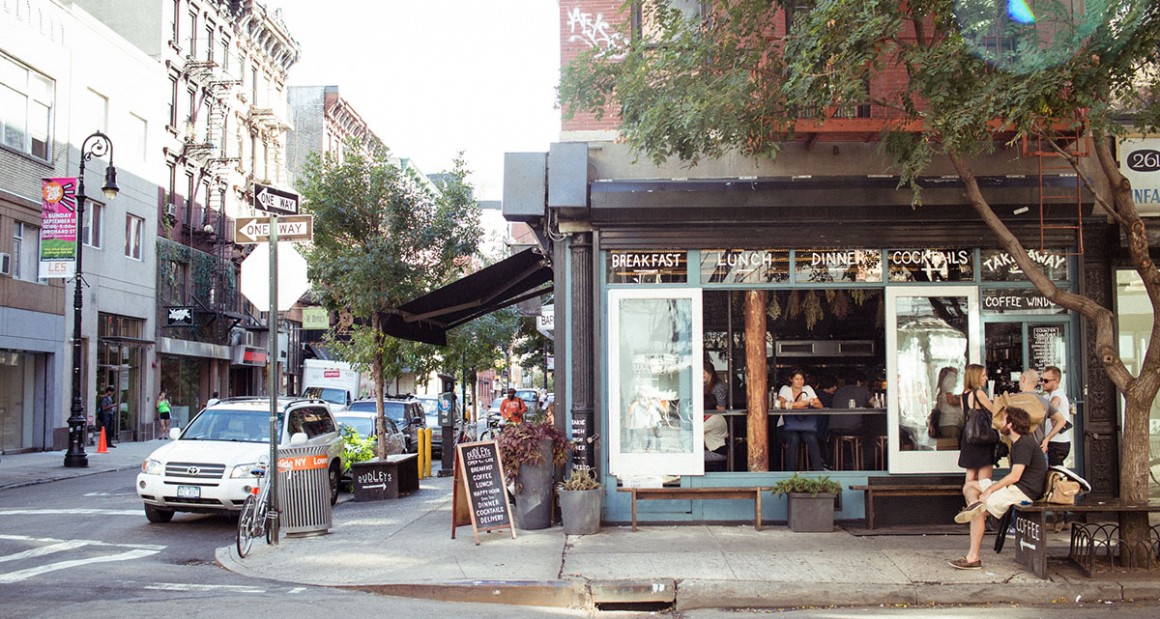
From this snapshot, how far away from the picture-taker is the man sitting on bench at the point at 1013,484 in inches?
347

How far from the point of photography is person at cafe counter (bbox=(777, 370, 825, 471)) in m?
12.0

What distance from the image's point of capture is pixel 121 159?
104 feet

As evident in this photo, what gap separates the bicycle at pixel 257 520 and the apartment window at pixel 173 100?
28.7m

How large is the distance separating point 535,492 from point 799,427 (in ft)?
11.0

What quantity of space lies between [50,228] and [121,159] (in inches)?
361

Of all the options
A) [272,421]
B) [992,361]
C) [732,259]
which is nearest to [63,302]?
[272,421]

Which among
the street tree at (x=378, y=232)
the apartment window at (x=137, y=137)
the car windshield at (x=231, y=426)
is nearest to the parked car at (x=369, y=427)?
the street tree at (x=378, y=232)

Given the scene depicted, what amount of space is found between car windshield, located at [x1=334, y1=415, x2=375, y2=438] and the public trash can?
26.8ft

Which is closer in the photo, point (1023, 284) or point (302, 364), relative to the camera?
point (1023, 284)

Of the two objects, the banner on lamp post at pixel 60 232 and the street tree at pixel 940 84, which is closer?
the street tree at pixel 940 84

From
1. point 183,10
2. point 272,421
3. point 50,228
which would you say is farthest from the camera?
point 183,10

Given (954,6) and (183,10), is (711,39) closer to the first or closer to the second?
(954,6)

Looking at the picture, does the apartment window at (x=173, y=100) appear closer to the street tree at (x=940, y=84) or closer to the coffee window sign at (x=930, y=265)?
the street tree at (x=940, y=84)

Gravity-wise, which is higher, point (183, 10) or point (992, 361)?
point (183, 10)
